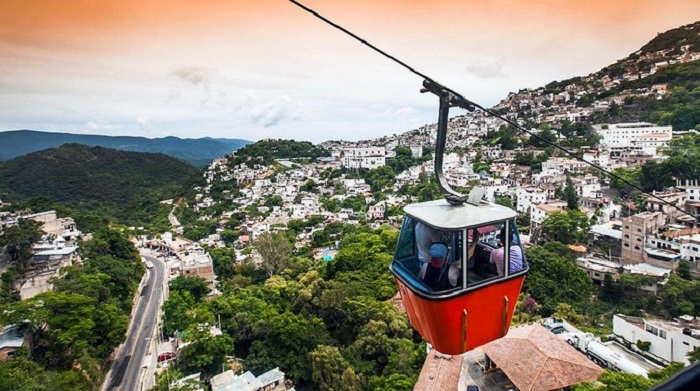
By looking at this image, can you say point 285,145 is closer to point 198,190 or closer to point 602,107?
point 198,190

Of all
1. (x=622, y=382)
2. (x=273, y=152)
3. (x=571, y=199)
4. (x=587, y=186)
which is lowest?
(x=622, y=382)

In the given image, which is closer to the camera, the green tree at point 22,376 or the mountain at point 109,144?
the green tree at point 22,376

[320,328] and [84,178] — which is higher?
[84,178]

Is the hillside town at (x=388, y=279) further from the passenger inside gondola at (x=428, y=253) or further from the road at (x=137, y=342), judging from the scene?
the passenger inside gondola at (x=428, y=253)

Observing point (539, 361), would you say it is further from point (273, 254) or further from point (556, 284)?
point (273, 254)

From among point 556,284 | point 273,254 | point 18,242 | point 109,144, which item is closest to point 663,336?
point 556,284

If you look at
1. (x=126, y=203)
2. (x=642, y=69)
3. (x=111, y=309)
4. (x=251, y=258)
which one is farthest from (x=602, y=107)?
(x=126, y=203)

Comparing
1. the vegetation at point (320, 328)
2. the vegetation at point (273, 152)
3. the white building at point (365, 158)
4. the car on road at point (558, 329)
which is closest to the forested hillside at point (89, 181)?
the vegetation at point (273, 152)
